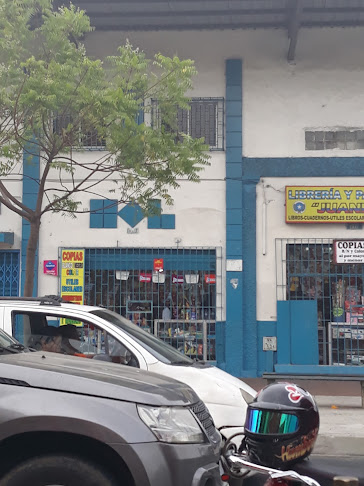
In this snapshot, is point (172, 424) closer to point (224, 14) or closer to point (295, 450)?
point (295, 450)

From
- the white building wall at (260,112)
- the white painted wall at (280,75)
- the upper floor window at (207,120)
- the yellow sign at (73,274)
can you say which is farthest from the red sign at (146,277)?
the white painted wall at (280,75)

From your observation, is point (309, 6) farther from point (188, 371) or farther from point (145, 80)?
point (188, 371)

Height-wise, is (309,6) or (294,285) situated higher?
(309,6)

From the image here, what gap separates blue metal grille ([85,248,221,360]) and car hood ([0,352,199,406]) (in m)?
9.24

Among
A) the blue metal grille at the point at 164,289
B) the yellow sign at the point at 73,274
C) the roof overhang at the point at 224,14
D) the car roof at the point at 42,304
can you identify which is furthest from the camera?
the yellow sign at the point at 73,274

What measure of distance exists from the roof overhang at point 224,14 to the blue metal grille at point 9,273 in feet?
16.8

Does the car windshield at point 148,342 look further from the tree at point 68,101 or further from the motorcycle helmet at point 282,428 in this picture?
the tree at point 68,101

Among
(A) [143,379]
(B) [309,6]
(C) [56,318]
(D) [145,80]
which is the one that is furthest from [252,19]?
(A) [143,379]

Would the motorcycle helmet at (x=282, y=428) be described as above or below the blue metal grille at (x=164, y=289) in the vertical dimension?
below

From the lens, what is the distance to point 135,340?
21.1 ft

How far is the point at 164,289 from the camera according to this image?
13.5m

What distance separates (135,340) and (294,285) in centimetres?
747

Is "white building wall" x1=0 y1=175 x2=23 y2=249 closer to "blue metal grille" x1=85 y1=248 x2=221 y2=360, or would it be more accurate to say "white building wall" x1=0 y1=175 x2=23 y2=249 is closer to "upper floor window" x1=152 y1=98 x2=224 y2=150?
"blue metal grille" x1=85 y1=248 x2=221 y2=360

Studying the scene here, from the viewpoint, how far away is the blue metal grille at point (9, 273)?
13492 mm
